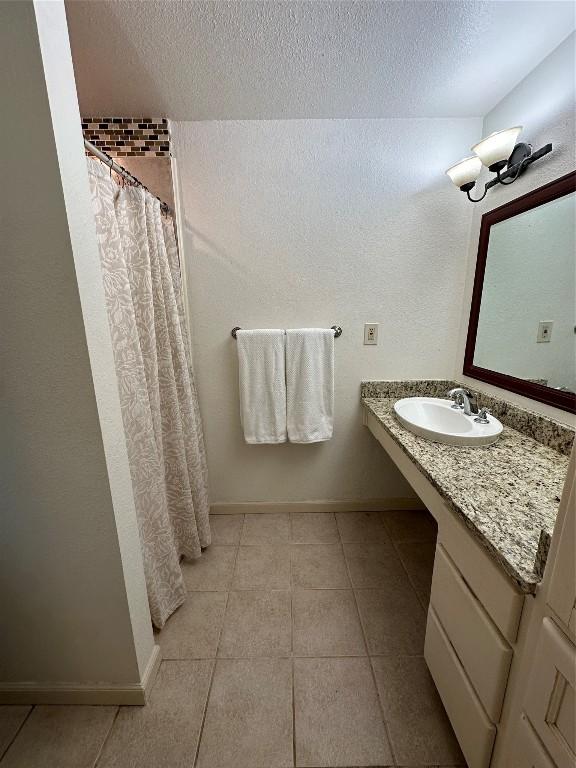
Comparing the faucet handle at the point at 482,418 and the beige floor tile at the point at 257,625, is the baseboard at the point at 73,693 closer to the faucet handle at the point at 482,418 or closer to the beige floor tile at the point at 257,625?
the beige floor tile at the point at 257,625

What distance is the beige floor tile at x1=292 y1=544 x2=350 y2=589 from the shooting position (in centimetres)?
143

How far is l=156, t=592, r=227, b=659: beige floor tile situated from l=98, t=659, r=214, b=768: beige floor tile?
0.05 metres

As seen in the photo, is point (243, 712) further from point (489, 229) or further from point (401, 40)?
point (401, 40)

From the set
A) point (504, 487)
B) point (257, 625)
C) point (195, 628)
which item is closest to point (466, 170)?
point (504, 487)

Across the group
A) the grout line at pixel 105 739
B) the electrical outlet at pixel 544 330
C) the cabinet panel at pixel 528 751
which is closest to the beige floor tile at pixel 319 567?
the grout line at pixel 105 739

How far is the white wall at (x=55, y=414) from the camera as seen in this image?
2.14 feet

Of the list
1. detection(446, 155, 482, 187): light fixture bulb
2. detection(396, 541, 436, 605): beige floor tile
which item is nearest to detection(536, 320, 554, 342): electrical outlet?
detection(446, 155, 482, 187): light fixture bulb

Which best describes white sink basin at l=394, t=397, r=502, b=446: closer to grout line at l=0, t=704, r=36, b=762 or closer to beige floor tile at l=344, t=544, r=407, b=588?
beige floor tile at l=344, t=544, r=407, b=588

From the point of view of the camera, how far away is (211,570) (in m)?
1.51

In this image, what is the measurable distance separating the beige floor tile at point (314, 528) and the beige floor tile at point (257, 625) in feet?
1.20

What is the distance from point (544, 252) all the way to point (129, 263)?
5.30 feet

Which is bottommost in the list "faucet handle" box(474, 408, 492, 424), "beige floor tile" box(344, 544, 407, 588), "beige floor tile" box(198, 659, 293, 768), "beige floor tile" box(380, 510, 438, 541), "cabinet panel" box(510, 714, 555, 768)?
"beige floor tile" box(380, 510, 438, 541)

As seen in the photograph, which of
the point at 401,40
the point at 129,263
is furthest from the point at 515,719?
the point at 401,40

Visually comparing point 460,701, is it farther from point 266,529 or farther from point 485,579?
point 266,529
